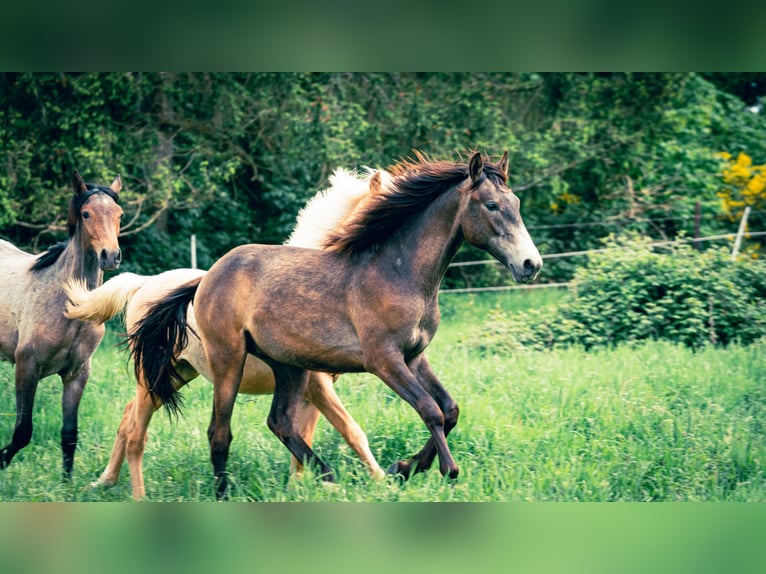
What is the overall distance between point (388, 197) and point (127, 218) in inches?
383

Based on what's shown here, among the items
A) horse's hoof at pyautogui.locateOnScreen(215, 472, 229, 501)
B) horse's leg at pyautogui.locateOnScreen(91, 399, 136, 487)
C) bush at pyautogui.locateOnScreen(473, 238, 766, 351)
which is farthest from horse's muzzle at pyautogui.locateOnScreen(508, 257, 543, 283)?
bush at pyautogui.locateOnScreen(473, 238, 766, 351)

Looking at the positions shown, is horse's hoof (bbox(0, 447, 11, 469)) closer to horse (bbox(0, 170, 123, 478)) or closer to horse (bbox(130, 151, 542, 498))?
horse (bbox(0, 170, 123, 478))

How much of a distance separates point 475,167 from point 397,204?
0.54 meters

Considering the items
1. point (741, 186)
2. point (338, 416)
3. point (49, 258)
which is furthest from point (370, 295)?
point (741, 186)

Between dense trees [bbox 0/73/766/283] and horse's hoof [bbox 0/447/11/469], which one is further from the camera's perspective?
dense trees [bbox 0/73/766/283]

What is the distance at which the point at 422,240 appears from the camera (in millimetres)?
5074

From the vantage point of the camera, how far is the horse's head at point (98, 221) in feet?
19.6

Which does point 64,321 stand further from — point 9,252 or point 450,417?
point 450,417

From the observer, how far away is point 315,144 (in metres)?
13.5

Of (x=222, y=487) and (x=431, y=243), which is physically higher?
(x=431, y=243)

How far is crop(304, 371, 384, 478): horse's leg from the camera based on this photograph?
18.1ft

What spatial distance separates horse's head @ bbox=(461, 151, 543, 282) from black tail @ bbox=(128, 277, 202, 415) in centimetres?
195

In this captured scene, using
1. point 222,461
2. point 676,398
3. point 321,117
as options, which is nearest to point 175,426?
point 222,461

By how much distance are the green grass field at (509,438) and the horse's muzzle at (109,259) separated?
141 centimetres
